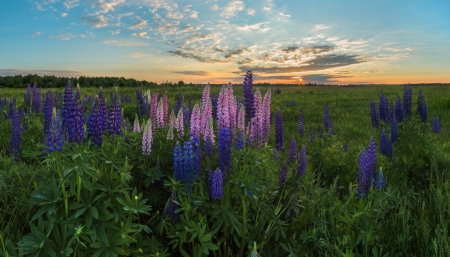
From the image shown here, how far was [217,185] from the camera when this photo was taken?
2605 mm

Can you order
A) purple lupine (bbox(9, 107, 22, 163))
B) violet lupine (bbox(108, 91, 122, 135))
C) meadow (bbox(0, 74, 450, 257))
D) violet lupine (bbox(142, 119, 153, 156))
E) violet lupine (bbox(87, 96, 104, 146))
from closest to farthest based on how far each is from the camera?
1. meadow (bbox(0, 74, 450, 257))
2. violet lupine (bbox(87, 96, 104, 146))
3. violet lupine (bbox(108, 91, 122, 135))
4. violet lupine (bbox(142, 119, 153, 156))
5. purple lupine (bbox(9, 107, 22, 163))

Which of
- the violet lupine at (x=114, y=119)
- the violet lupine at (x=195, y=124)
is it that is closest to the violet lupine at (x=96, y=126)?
the violet lupine at (x=114, y=119)

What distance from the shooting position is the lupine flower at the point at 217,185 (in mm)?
2592

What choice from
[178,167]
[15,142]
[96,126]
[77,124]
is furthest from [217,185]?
[15,142]

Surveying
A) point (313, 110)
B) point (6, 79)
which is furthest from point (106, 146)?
point (6, 79)

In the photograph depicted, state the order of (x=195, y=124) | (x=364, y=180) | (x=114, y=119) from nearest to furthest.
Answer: (x=114, y=119) → (x=195, y=124) → (x=364, y=180)

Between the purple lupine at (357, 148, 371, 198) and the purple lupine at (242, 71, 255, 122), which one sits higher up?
the purple lupine at (242, 71, 255, 122)

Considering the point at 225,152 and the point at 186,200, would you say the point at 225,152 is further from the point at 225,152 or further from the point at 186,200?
the point at 186,200

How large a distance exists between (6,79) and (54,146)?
98.6ft

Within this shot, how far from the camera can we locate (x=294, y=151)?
4.44 metres

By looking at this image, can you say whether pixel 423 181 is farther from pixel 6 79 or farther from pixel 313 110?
pixel 6 79

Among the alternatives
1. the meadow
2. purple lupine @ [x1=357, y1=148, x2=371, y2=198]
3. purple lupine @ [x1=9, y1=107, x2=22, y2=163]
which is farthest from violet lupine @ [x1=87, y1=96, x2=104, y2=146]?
purple lupine @ [x1=357, y1=148, x2=371, y2=198]

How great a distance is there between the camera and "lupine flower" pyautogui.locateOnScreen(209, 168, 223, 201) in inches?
102

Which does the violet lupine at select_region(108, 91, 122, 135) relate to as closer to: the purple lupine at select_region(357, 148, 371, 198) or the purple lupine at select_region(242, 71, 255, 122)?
the purple lupine at select_region(242, 71, 255, 122)
